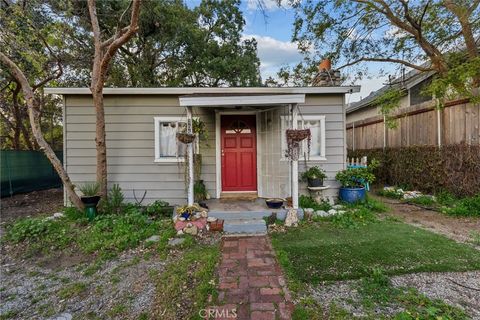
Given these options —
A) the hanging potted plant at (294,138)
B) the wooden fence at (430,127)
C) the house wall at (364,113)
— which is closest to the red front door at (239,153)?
the hanging potted plant at (294,138)

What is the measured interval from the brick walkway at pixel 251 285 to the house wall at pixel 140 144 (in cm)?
234

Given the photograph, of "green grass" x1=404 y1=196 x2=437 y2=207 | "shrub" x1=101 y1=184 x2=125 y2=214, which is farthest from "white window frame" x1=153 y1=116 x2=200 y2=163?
"green grass" x1=404 y1=196 x2=437 y2=207

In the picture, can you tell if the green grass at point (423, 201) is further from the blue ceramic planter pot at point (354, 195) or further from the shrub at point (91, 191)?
the shrub at point (91, 191)

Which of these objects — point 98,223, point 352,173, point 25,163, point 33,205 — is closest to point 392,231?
point 352,173

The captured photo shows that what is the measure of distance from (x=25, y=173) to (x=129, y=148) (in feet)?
16.6

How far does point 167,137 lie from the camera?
18.3 feet

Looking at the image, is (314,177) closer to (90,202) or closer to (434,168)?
(434,168)

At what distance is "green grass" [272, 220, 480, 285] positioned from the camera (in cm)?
276

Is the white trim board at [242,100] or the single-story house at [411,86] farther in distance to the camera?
the single-story house at [411,86]

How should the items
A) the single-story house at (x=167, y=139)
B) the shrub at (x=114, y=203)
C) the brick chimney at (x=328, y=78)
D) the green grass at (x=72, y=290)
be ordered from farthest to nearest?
the brick chimney at (x=328, y=78) < the single-story house at (x=167, y=139) < the shrub at (x=114, y=203) < the green grass at (x=72, y=290)

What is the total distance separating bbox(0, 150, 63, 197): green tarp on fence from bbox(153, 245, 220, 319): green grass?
7.22 m

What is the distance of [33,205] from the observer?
6.36m

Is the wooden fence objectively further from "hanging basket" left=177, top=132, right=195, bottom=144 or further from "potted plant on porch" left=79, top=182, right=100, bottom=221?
"potted plant on porch" left=79, top=182, right=100, bottom=221

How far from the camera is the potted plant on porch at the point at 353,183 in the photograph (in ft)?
17.3
